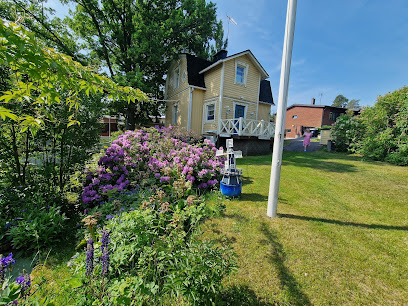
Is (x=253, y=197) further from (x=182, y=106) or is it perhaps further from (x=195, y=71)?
(x=195, y=71)

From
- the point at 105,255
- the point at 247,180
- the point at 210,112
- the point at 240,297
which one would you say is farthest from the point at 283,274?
the point at 210,112

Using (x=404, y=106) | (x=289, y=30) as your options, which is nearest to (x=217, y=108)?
(x=289, y=30)

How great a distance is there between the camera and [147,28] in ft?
35.0

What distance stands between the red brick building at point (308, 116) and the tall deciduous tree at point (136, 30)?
20.2 m

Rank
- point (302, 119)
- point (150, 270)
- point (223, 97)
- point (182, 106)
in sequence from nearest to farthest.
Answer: point (150, 270), point (223, 97), point (182, 106), point (302, 119)

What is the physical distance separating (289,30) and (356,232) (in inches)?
129

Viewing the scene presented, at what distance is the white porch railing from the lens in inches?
371

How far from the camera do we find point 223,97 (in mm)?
10094

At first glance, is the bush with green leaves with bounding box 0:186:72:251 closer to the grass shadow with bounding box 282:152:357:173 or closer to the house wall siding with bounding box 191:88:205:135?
the grass shadow with bounding box 282:152:357:173

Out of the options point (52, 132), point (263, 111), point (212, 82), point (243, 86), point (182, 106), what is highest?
point (212, 82)

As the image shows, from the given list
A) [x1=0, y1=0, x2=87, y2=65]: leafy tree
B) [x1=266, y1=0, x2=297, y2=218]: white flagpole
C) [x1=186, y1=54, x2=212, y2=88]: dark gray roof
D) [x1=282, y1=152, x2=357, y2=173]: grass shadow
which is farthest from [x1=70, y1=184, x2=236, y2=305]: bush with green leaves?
[x1=0, y1=0, x2=87, y2=65]: leafy tree

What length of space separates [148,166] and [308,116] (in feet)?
96.3

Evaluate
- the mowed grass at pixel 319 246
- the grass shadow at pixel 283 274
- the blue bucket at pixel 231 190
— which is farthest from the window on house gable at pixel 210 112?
the grass shadow at pixel 283 274

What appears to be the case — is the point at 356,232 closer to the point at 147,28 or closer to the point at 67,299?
the point at 67,299
